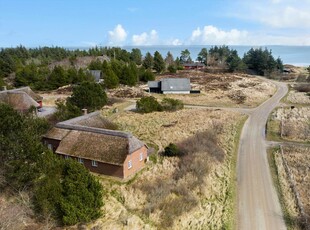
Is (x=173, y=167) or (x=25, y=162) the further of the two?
(x=173, y=167)

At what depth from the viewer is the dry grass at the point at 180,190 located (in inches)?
793

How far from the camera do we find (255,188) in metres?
24.8

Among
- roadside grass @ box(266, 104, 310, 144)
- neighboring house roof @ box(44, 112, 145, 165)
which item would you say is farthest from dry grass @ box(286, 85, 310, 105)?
neighboring house roof @ box(44, 112, 145, 165)

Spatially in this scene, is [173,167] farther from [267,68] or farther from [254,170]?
[267,68]

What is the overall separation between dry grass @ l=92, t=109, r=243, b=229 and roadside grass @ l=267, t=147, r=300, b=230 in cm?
412

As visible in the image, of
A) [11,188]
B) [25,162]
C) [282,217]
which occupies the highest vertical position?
[25,162]

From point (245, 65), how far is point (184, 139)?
281 feet

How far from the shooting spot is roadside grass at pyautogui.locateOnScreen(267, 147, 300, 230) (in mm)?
20309

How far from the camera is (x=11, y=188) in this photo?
67.8ft

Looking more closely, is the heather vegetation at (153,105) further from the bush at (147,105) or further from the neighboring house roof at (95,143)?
the neighboring house roof at (95,143)

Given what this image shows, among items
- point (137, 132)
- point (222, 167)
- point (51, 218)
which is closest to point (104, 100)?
point (137, 132)

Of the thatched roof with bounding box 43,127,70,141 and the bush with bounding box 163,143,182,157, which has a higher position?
the thatched roof with bounding box 43,127,70,141

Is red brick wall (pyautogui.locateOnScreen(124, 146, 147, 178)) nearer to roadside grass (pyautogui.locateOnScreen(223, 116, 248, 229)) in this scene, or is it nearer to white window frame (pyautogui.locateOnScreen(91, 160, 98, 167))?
white window frame (pyautogui.locateOnScreen(91, 160, 98, 167))

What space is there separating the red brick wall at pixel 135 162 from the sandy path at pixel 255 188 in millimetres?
9405
